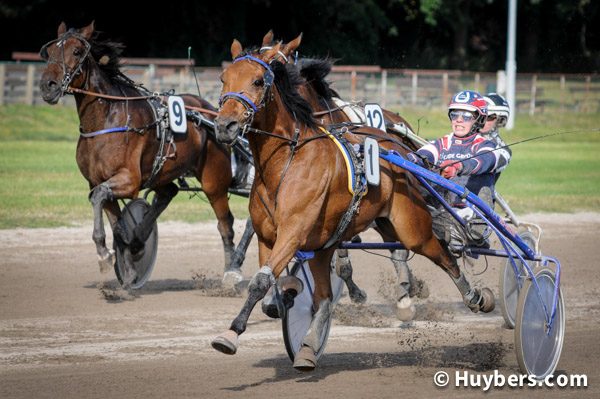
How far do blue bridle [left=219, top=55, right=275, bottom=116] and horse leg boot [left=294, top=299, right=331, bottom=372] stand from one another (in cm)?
126

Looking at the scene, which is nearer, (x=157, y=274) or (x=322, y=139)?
(x=322, y=139)

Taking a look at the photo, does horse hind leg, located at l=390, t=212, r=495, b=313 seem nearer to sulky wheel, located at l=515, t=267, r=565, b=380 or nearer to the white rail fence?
sulky wheel, located at l=515, t=267, r=565, b=380

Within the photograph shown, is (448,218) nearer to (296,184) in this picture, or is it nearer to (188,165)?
(296,184)

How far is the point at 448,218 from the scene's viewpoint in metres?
5.76

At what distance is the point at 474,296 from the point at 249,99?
7.10ft

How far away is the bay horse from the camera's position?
4.53 meters

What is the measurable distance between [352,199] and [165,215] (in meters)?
7.63

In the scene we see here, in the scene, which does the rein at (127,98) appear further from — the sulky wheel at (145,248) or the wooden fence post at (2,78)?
the wooden fence post at (2,78)

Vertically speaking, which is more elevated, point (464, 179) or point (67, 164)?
point (464, 179)

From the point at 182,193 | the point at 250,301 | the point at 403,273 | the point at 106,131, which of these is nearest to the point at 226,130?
the point at 250,301

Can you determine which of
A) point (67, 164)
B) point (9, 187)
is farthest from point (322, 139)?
point (67, 164)

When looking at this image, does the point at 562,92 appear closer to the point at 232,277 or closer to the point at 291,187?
the point at 232,277

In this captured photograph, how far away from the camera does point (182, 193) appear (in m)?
15.7

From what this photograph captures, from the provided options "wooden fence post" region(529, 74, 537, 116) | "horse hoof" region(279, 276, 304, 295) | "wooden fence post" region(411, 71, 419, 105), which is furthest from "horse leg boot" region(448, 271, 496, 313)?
"wooden fence post" region(529, 74, 537, 116)
